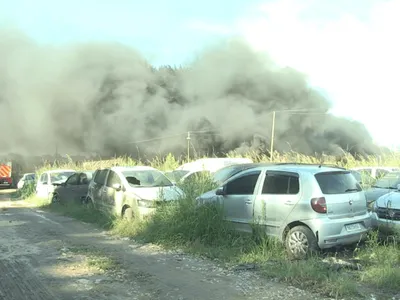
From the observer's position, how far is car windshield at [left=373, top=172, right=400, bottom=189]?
9.59m

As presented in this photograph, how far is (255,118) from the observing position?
40.7 metres

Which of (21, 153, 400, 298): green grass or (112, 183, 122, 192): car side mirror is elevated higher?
(112, 183, 122, 192): car side mirror

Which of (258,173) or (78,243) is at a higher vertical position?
(258,173)

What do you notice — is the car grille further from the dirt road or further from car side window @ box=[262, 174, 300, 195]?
the dirt road

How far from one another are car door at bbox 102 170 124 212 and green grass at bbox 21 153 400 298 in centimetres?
34

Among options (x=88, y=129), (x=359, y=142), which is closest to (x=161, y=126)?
(x=88, y=129)

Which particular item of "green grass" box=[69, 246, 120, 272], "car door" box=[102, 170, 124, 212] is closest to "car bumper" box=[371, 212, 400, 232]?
"green grass" box=[69, 246, 120, 272]

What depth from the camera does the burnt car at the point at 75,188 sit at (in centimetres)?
1473

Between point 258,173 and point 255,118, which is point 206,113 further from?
point 258,173

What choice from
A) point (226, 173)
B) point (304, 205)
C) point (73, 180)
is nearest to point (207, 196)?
point (304, 205)

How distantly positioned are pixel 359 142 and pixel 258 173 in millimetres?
33459

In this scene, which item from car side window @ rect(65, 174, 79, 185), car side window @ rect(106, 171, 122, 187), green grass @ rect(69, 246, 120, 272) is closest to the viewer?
green grass @ rect(69, 246, 120, 272)

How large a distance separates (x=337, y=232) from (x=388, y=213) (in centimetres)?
109

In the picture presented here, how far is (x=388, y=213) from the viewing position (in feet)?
23.3
